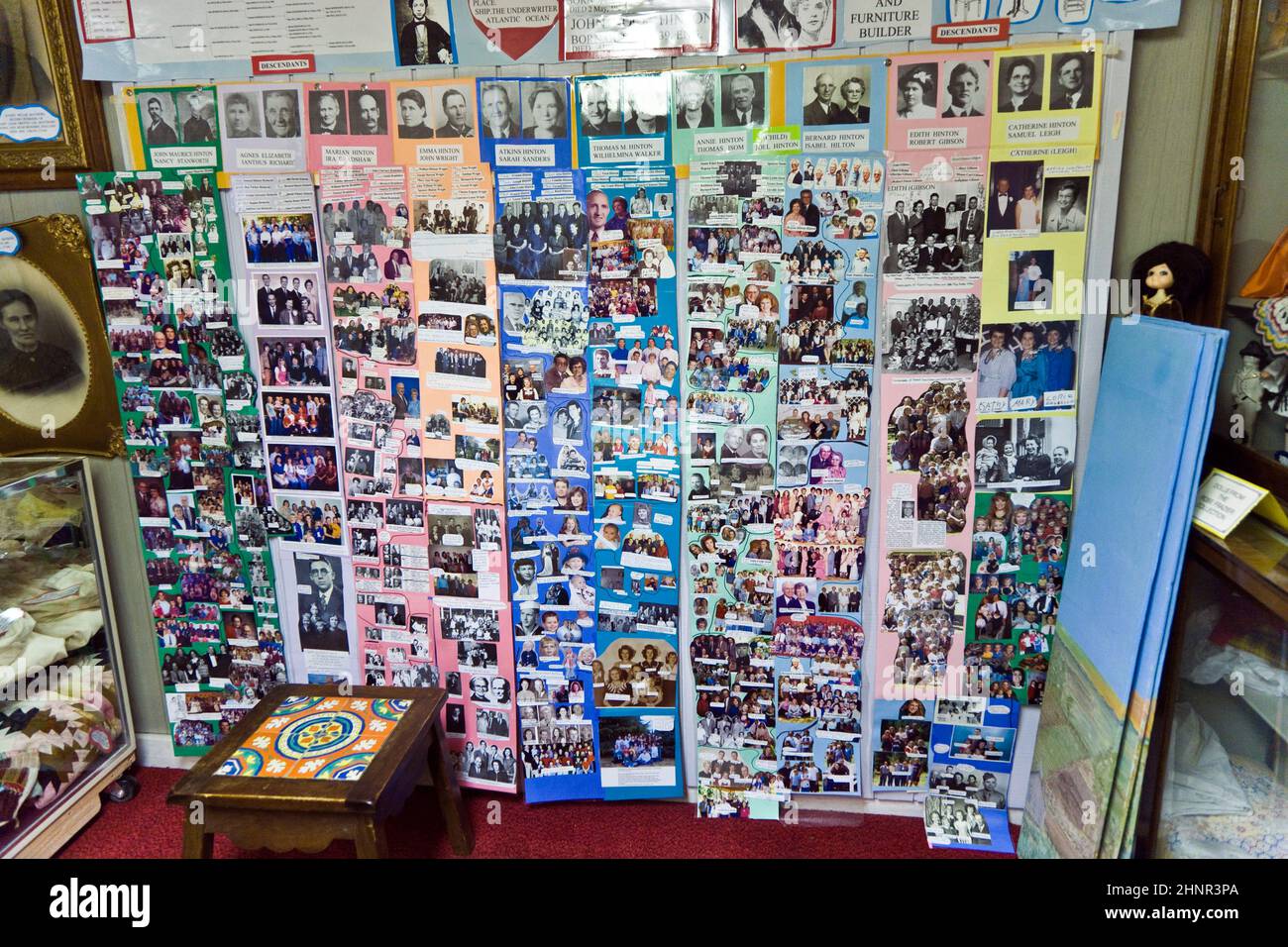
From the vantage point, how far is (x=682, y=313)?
208 centimetres

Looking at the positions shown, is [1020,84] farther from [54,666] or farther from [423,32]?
[54,666]

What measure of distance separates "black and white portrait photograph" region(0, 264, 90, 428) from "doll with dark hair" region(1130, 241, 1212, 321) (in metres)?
2.87

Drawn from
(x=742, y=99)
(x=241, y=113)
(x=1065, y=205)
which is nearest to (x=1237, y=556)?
(x=1065, y=205)

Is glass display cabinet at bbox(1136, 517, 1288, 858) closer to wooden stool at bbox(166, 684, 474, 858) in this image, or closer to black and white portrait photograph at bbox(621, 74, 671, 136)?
black and white portrait photograph at bbox(621, 74, 671, 136)

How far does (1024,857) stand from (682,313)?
1.70 meters

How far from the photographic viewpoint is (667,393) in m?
2.12

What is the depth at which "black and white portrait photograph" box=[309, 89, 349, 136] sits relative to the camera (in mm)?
2055

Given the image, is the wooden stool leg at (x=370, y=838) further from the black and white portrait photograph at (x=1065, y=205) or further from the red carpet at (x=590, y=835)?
the black and white portrait photograph at (x=1065, y=205)

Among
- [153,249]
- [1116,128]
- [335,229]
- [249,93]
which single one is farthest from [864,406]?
[153,249]

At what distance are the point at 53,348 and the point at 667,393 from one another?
1.84 m

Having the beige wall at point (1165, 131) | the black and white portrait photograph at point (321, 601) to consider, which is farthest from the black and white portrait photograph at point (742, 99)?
the black and white portrait photograph at point (321, 601)

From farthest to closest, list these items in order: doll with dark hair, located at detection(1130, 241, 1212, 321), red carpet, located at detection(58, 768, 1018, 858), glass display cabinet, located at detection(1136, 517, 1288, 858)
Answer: red carpet, located at detection(58, 768, 1018, 858)
doll with dark hair, located at detection(1130, 241, 1212, 321)
glass display cabinet, located at detection(1136, 517, 1288, 858)

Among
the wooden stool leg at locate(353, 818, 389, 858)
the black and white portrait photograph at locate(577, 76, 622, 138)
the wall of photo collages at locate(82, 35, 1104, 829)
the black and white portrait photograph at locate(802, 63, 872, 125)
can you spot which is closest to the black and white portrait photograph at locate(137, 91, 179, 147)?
the wall of photo collages at locate(82, 35, 1104, 829)

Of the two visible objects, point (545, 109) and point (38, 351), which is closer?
point (545, 109)
